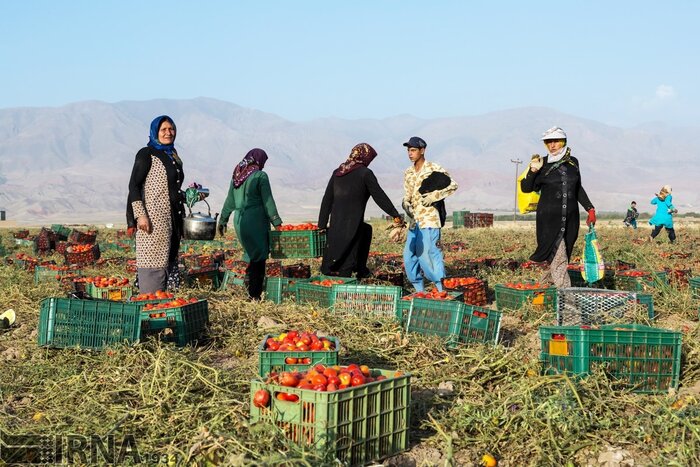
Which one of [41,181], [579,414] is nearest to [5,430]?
[579,414]

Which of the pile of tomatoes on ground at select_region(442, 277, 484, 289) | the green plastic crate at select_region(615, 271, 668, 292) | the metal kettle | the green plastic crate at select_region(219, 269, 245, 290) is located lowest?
the green plastic crate at select_region(219, 269, 245, 290)

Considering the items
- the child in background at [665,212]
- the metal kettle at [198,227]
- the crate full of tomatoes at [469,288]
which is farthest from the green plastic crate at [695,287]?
the child in background at [665,212]

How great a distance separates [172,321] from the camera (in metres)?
7.89

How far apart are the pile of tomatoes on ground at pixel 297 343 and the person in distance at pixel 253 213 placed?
407 centimetres

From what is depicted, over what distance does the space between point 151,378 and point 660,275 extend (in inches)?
289

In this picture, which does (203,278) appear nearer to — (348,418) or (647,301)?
(647,301)

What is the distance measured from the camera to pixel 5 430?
5328 mm

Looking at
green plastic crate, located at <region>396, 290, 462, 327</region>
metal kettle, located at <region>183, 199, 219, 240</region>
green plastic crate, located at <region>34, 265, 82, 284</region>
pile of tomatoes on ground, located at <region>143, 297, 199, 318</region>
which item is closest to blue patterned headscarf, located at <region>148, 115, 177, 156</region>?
metal kettle, located at <region>183, 199, 219, 240</region>

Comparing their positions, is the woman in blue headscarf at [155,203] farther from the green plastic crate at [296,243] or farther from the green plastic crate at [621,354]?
the green plastic crate at [621,354]

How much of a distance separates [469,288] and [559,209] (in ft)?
5.04

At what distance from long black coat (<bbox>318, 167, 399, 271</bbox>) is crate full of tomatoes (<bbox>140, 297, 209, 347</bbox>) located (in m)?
2.59

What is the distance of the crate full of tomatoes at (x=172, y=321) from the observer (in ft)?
25.7

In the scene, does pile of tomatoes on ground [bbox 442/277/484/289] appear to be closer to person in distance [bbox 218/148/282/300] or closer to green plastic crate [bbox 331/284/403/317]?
green plastic crate [bbox 331/284/403/317]

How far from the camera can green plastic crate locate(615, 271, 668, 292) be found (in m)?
10.8
